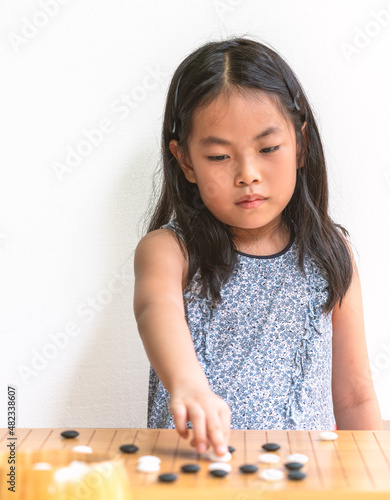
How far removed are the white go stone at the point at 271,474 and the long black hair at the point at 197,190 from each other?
0.53 metres

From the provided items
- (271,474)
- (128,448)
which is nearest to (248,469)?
(271,474)

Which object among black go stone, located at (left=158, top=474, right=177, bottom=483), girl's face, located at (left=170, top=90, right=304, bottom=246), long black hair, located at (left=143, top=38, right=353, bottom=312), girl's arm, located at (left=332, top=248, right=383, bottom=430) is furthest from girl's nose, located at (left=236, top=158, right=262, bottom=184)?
black go stone, located at (left=158, top=474, right=177, bottom=483)

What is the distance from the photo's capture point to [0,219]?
1.24m

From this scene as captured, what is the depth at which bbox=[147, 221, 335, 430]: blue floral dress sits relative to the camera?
1051 millimetres

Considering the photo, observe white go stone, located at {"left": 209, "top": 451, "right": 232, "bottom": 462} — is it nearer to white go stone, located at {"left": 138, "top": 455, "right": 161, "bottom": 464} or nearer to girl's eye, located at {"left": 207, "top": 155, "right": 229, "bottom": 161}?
white go stone, located at {"left": 138, "top": 455, "right": 161, "bottom": 464}

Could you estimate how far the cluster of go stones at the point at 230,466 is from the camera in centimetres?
56

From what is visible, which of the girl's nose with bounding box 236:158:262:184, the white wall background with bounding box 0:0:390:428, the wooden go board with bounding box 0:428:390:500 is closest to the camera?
the wooden go board with bounding box 0:428:390:500

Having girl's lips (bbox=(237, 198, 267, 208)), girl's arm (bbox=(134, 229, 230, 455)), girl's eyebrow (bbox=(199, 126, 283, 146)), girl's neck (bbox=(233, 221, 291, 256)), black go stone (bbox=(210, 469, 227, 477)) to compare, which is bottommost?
black go stone (bbox=(210, 469, 227, 477))

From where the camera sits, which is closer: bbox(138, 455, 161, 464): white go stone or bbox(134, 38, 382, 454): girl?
bbox(138, 455, 161, 464): white go stone

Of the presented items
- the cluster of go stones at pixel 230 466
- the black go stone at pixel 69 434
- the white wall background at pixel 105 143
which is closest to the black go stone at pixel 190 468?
the cluster of go stones at pixel 230 466

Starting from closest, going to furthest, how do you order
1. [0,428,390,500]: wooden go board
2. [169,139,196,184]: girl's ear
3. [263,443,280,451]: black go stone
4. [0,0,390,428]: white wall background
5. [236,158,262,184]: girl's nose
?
[0,428,390,500]: wooden go board < [263,443,280,451]: black go stone < [236,158,262,184]: girl's nose < [169,139,196,184]: girl's ear < [0,0,390,428]: white wall background

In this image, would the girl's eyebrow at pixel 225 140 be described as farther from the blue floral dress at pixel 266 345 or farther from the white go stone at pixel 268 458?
the white go stone at pixel 268 458

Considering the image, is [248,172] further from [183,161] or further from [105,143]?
[105,143]

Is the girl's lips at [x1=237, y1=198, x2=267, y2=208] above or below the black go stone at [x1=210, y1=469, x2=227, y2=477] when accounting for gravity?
above
